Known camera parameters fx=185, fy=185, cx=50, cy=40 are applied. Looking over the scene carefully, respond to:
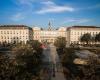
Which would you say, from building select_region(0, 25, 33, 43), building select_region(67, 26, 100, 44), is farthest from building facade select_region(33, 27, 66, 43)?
building select_region(67, 26, 100, 44)

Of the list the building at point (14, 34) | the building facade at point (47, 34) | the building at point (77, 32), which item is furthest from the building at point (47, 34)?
the building at point (77, 32)

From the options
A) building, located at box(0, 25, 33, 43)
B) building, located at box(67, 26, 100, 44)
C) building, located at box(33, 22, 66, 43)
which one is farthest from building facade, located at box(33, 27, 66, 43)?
building, located at box(67, 26, 100, 44)

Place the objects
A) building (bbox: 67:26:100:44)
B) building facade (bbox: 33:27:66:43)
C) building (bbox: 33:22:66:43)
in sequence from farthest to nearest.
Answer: building facade (bbox: 33:27:66:43)
building (bbox: 33:22:66:43)
building (bbox: 67:26:100:44)

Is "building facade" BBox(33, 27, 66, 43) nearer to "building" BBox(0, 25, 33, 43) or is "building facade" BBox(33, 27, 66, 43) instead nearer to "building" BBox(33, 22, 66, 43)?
"building" BBox(33, 22, 66, 43)

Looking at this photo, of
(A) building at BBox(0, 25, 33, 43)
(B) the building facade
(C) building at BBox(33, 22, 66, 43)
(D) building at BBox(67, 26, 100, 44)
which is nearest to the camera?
(A) building at BBox(0, 25, 33, 43)

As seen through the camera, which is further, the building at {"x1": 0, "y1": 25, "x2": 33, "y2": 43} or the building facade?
the building facade

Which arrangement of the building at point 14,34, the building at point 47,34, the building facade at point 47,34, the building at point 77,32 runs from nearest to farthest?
the building at point 14,34, the building at point 77,32, the building at point 47,34, the building facade at point 47,34

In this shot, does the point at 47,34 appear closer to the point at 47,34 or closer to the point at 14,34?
the point at 47,34

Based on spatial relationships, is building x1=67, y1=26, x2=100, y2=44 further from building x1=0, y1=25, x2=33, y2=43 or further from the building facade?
building x1=0, y1=25, x2=33, y2=43

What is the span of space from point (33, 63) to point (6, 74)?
15641 millimetres

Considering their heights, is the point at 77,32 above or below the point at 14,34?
above

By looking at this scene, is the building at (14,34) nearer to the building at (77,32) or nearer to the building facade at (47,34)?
the building facade at (47,34)

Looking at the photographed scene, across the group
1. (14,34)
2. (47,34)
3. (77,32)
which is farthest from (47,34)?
(14,34)

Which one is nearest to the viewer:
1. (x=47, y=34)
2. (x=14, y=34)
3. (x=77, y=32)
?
(x=14, y=34)
